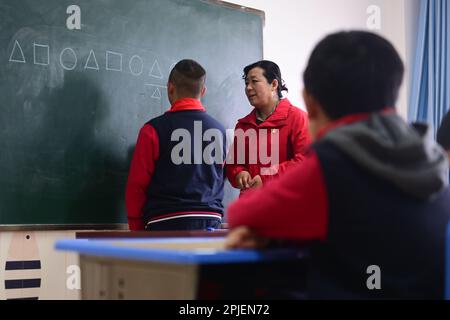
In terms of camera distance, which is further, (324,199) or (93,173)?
(93,173)

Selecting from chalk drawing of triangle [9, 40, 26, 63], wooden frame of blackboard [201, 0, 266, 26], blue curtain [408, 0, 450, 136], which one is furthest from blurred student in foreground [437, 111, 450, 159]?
blue curtain [408, 0, 450, 136]

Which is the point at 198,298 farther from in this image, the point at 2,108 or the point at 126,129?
the point at 126,129

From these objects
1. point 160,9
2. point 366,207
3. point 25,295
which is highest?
point 160,9

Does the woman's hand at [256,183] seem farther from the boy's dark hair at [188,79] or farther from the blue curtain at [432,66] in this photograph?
the blue curtain at [432,66]

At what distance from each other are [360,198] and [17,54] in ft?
7.26

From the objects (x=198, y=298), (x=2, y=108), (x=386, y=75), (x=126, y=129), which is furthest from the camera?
(x=126, y=129)

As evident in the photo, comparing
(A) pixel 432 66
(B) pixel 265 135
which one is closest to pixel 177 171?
(B) pixel 265 135

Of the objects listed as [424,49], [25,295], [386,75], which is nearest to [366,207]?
[386,75]

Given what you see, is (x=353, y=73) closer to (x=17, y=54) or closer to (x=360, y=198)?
(x=360, y=198)

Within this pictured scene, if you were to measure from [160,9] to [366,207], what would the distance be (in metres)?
2.63

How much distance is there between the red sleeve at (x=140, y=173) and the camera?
308 cm

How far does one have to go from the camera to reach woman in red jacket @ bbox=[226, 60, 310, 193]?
3.35 meters

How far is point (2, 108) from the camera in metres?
2.91

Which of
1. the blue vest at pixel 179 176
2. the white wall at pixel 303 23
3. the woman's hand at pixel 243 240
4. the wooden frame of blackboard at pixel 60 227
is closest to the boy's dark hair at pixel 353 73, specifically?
the woman's hand at pixel 243 240
